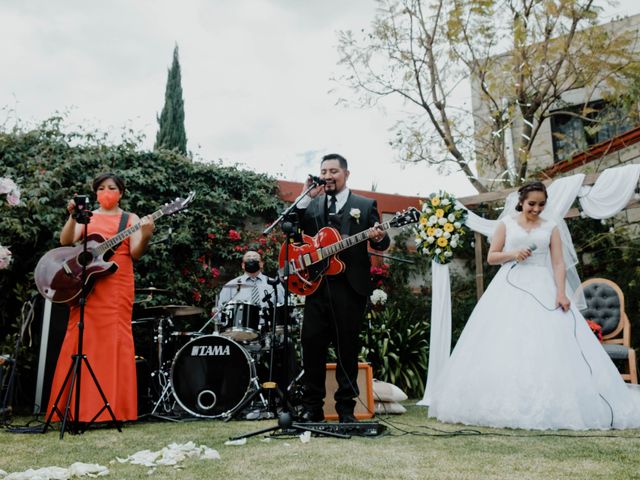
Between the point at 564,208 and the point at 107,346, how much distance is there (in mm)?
5067

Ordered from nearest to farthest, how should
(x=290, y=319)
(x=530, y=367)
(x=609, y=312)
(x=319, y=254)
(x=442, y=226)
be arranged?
(x=319, y=254) < (x=530, y=367) < (x=290, y=319) < (x=442, y=226) < (x=609, y=312)

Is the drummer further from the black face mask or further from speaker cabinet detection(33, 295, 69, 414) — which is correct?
speaker cabinet detection(33, 295, 69, 414)

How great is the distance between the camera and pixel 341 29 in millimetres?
11727

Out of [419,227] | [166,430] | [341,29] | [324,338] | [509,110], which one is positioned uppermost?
[341,29]

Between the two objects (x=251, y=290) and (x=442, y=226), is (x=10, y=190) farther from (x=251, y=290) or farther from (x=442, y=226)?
(x=442, y=226)

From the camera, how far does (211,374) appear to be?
562 centimetres

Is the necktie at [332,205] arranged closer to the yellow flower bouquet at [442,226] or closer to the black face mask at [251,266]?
the black face mask at [251,266]

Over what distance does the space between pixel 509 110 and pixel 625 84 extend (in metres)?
1.97

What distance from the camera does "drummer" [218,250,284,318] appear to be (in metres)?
6.11

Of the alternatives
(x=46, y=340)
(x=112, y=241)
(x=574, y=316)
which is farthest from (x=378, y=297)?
(x=112, y=241)

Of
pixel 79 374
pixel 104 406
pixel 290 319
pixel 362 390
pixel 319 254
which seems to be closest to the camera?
pixel 79 374

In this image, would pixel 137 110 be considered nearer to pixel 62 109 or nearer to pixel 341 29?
pixel 62 109

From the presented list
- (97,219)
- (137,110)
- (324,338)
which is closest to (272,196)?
(137,110)

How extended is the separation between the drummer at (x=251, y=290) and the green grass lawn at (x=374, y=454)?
5.79ft
